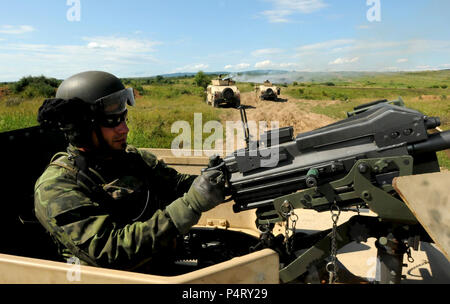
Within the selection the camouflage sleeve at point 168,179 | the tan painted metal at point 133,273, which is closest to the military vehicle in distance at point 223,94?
the camouflage sleeve at point 168,179


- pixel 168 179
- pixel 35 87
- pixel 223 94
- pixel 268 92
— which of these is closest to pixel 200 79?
pixel 35 87

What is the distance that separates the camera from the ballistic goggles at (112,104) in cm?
213

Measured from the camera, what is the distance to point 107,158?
2256mm

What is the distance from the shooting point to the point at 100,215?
73.2 inches

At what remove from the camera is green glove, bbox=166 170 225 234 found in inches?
77.4

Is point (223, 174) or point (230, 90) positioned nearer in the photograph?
point (223, 174)

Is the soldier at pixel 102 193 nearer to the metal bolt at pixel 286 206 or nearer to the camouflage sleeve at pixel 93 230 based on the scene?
the camouflage sleeve at pixel 93 230
